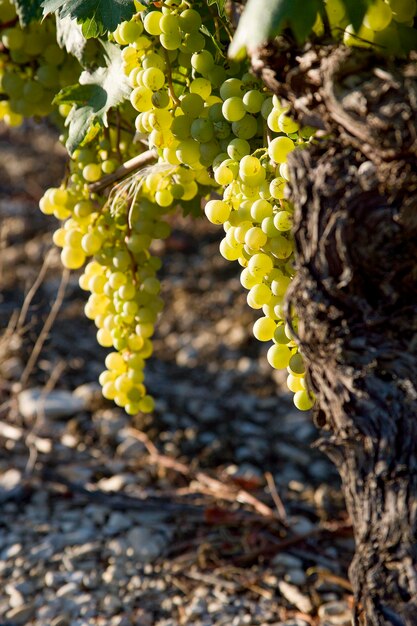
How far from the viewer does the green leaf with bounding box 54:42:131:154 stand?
129cm

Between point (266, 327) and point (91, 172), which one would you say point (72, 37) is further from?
point (266, 327)

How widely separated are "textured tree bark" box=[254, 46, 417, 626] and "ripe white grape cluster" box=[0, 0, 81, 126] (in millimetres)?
850

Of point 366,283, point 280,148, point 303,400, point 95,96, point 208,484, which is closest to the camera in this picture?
point 366,283

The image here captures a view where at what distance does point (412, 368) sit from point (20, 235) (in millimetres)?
3765

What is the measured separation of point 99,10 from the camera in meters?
1.18

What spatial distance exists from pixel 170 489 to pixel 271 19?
6.01 feet

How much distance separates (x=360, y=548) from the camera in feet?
3.30

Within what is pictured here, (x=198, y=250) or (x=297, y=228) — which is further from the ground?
(x=297, y=228)

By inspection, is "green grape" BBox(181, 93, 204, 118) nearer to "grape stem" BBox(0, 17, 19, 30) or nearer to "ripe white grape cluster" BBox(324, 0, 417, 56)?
"ripe white grape cluster" BBox(324, 0, 417, 56)

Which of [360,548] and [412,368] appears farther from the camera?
[360,548]

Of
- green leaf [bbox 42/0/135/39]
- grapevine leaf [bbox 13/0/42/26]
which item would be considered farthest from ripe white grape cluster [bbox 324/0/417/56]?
grapevine leaf [bbox 13/0/42/26]

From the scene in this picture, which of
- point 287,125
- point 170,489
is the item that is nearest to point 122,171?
point 287,125

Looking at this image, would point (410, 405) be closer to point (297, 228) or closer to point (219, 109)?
point (297, 228)

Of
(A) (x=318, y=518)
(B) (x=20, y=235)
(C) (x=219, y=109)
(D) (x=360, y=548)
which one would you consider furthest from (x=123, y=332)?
(B) (x=20, y=235)
